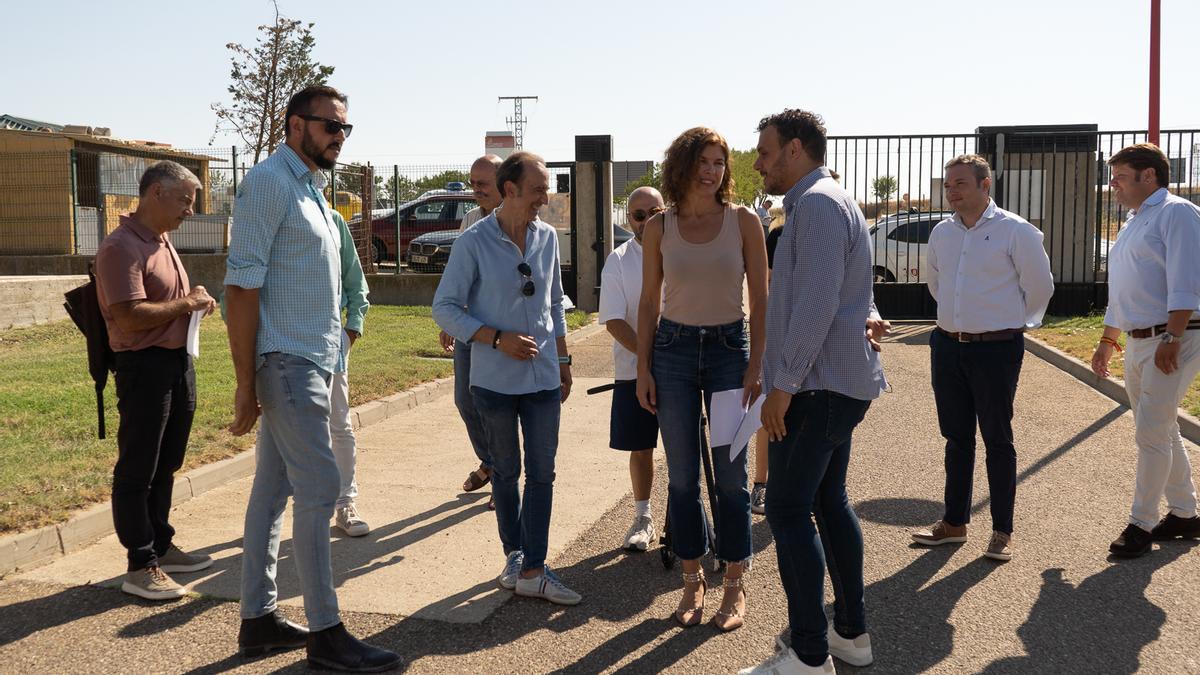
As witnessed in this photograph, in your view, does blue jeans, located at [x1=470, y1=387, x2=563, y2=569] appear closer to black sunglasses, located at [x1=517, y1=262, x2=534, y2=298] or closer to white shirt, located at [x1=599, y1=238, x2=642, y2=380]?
black sunglasses, located at [x1=517, y1=262, x2=534, y2=298]

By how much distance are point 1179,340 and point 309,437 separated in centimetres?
410

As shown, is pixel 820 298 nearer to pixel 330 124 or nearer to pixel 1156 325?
pixel 330 124

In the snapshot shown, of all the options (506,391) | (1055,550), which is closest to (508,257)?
(506,391)

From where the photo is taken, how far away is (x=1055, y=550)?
5340mm

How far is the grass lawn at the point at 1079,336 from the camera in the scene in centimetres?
1114

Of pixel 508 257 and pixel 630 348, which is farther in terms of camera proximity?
pixel 630 348

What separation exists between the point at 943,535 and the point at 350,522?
3092mm

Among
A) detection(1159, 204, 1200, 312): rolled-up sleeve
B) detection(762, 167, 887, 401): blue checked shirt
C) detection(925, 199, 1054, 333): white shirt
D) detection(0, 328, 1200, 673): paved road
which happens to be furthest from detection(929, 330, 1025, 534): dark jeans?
detection(762, 167, 887, 401): blue checked shirt

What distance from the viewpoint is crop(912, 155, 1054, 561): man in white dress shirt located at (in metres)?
5.21

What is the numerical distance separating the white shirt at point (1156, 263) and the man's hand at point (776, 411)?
2701mm

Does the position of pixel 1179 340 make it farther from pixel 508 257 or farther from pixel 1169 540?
pixel 508 257

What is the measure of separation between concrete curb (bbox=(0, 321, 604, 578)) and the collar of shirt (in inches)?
147

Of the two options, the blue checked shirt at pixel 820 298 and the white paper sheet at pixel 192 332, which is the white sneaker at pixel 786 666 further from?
the white paper sheet at pixel 192 332

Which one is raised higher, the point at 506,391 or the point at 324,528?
the point at 506,391
